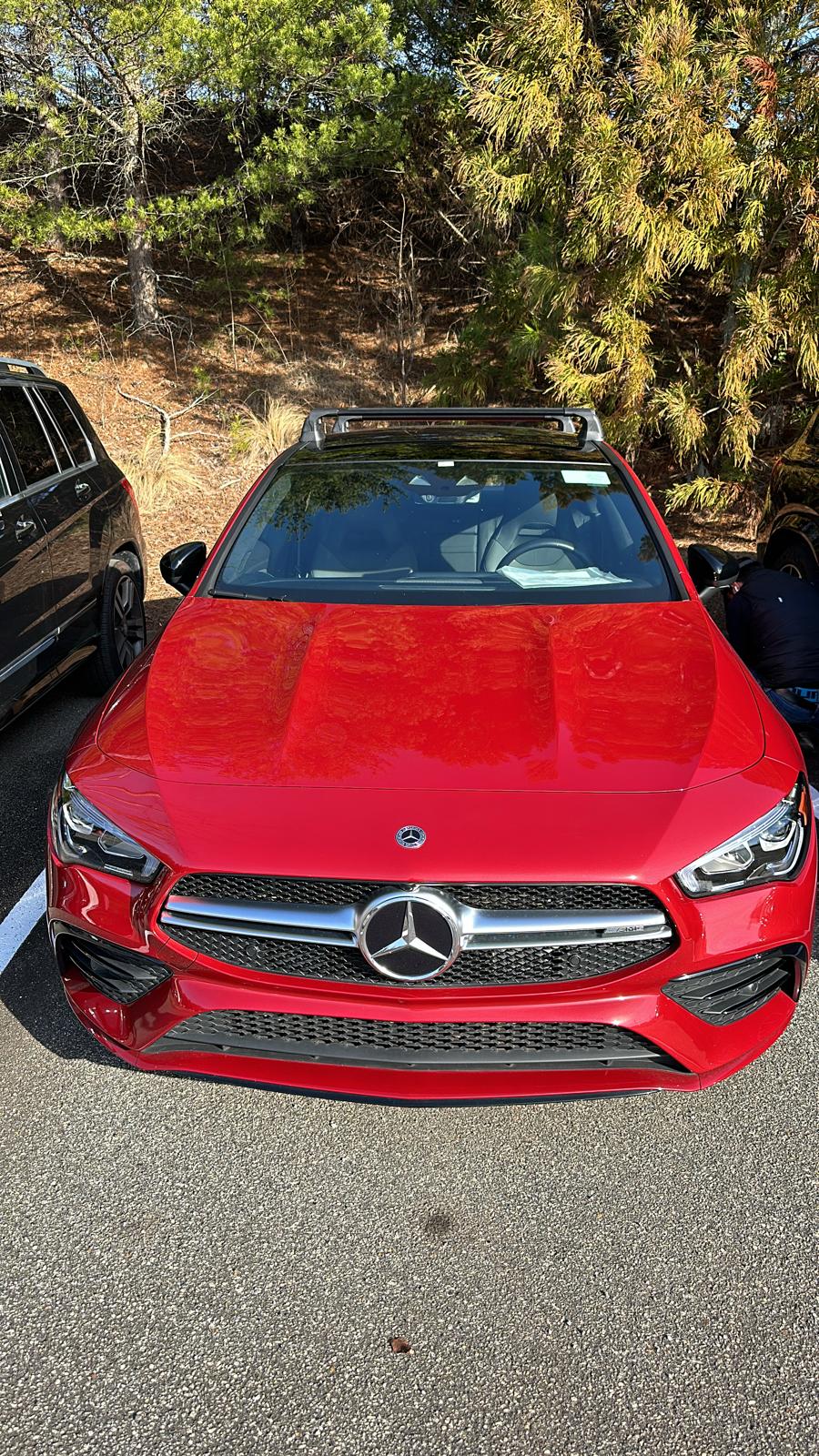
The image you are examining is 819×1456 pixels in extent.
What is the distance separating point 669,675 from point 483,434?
1.92 m

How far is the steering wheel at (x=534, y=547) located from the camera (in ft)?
12.3

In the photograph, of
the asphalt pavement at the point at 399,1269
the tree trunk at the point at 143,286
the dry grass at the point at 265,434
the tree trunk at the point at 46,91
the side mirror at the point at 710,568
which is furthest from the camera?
the tree trunk at the point at 143,286

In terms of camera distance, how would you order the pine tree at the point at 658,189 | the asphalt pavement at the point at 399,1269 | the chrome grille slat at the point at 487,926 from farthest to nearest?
the pine tree at the point at 658,189, the chrome grille slat at the point at 487,926, the asphalt pavement at the point at 399,1269

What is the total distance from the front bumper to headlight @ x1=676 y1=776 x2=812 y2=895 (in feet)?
→ 0.11

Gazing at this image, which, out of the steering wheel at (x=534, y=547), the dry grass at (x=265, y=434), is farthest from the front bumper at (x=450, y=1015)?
the dry grass at (x=265, y=434)

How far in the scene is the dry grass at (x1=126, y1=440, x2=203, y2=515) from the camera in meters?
10.5

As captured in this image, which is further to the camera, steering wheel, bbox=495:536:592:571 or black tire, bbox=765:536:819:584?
black tire, bbox=765:536:819:584

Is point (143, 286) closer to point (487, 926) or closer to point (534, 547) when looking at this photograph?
point (534, 547)

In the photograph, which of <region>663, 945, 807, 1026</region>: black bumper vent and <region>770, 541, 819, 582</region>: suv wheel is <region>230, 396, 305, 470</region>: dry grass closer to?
<region>770, 541, 819, 582</region>: suv wheel

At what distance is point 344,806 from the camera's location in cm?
240

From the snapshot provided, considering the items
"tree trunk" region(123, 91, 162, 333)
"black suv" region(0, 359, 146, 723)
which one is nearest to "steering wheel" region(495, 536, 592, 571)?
"black suv" region(0, 359, 146, 723)

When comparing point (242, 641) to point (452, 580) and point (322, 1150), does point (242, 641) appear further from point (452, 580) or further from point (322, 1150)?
point (322, 1150)

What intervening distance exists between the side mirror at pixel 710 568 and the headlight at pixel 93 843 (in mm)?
2273

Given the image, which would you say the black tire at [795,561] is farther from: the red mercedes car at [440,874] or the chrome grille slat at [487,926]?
the chrome grille slat at [487,926]
